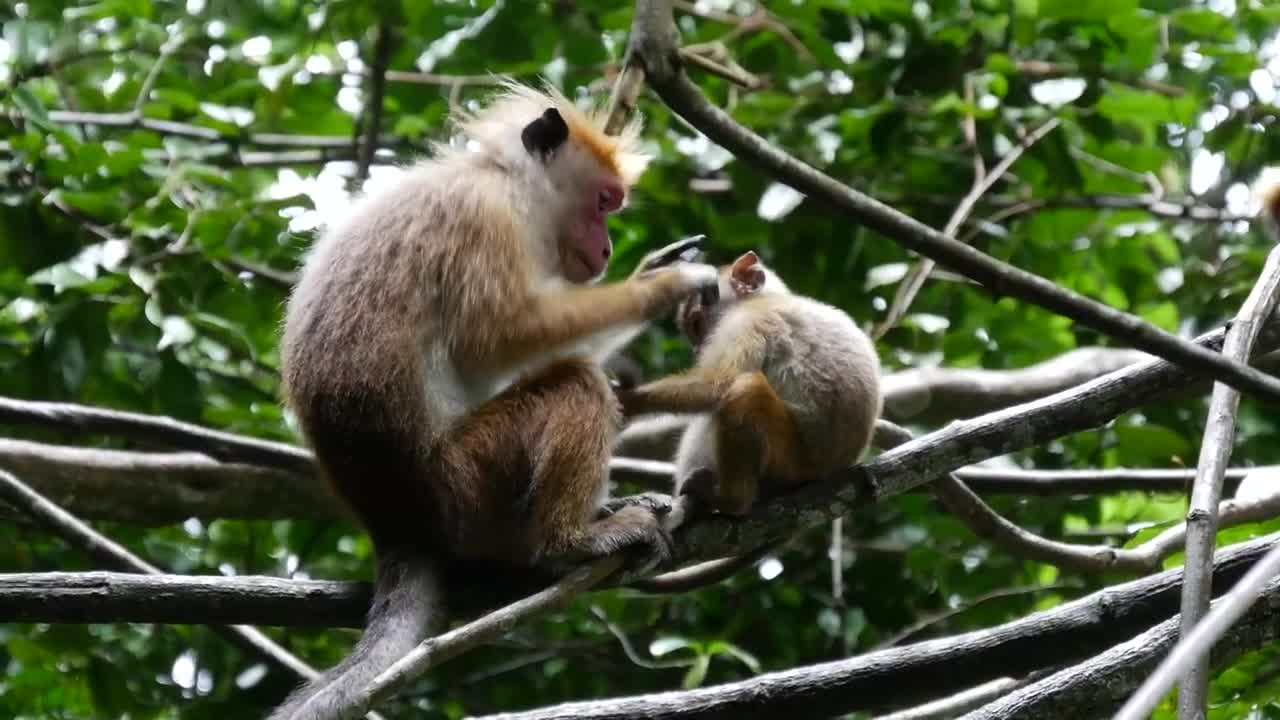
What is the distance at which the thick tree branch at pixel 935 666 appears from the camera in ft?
13.3

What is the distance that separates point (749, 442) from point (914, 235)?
173 centimetres

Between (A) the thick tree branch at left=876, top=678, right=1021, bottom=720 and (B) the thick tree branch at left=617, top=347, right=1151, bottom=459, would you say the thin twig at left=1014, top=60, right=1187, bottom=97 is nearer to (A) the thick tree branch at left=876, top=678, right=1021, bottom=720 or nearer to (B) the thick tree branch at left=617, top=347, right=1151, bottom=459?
(B) the thick tree branch at left=617, top=347, right=1151, bottom=459

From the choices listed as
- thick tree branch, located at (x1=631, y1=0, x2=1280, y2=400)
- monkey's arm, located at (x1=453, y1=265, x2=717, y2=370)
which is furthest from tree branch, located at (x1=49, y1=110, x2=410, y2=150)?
thick tree branch, located at (x1=631, y1=0, x2=1280, y2=400)

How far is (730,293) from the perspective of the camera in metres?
5.64

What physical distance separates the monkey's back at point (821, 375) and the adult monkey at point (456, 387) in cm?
47

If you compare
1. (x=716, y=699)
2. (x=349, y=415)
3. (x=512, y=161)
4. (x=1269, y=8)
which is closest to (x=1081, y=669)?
(x=716, y=699)

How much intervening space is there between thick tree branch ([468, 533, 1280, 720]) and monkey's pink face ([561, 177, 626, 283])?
178 centimetres

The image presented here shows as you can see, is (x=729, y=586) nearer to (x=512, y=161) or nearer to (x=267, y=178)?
(x=512, y=161)

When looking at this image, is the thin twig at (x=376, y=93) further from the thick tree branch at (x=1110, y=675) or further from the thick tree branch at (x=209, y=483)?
the thick tree branch at (x=1110, y=675)

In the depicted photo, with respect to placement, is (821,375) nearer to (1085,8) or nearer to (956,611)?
(956,611)

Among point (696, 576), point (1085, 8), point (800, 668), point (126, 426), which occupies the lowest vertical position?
point (696, 576)

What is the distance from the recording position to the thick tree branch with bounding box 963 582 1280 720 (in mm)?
3627

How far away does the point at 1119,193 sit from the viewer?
8.12 meters

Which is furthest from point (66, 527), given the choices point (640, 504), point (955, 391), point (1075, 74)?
point (1075, 74)
